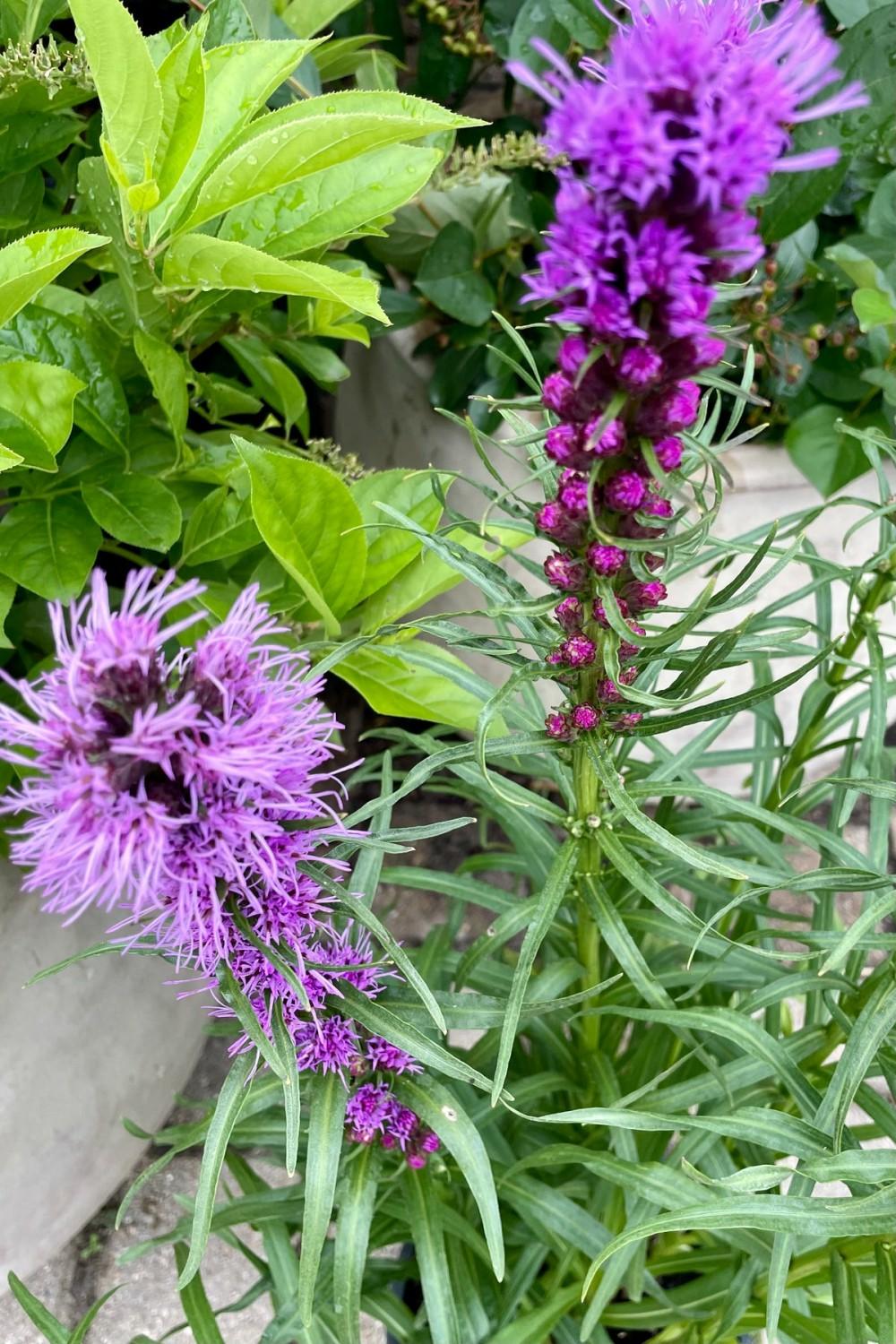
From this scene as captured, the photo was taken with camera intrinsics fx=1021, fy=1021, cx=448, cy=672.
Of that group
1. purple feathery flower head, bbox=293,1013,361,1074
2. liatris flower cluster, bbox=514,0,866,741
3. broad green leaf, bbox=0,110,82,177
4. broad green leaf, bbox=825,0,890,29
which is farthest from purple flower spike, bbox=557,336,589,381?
broad green leaf, bbox=825,0,890,29

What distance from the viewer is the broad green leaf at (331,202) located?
0.59m

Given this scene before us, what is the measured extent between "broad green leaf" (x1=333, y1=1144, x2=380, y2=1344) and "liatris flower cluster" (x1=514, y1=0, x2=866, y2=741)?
39 centimetres

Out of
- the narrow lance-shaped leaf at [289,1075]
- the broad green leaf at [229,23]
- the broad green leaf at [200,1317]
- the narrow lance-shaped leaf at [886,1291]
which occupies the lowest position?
the broad green leaf at [200,1317]

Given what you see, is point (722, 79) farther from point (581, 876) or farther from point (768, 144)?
point (581, 876)

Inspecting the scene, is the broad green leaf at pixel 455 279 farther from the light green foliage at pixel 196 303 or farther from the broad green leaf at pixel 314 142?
the broad green leaf at pixel 314 142

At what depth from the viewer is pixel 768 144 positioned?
32cm

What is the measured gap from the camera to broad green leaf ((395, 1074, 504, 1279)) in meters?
0.51

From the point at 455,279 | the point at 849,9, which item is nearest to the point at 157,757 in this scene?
the point at 455,279

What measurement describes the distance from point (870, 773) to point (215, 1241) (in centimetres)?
87

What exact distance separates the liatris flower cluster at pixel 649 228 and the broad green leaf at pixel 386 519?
229 millimetres

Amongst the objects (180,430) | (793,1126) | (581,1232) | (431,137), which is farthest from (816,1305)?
(431,137)

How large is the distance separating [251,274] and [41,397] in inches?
5.6

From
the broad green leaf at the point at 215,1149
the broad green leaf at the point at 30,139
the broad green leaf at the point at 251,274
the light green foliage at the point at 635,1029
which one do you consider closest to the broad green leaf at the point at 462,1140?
the light green foliage at the point at 635,1029

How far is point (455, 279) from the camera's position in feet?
3.42
